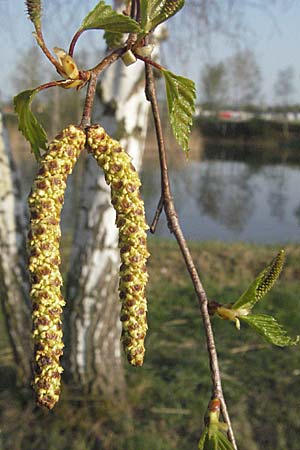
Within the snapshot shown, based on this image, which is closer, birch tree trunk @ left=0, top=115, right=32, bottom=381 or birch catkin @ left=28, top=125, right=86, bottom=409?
birch catkin @ left=28, top=125, right=86, bottom=409

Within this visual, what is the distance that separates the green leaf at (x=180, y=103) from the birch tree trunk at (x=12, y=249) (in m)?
1.88

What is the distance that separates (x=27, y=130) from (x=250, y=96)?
71.3ft

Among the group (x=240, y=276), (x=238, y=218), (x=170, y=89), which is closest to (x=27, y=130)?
(x=170, y=89)

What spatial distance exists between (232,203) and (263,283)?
11.4 metres

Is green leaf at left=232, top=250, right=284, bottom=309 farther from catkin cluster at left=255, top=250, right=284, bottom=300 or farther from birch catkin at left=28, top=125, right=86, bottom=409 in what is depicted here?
birch catkin at left=28, top=125, right=86, bottom=409

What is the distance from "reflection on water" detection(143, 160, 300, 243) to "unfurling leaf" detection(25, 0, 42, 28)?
6.35m

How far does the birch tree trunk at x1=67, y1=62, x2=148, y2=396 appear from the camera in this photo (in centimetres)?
226

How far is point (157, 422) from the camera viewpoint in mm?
2609

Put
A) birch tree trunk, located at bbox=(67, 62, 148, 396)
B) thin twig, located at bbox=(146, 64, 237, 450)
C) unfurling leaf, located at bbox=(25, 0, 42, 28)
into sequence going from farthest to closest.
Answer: birch tree trunk, located at bbox=(67, 62, 148, 396)
thin twig, located at bbox=(146, 64, 237, 450)
unfurling leaf, located at bbox=(25, 0, 42, 28)

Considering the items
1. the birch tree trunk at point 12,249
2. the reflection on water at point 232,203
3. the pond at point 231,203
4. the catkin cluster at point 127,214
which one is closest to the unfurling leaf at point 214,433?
the catkin cluster at point 127,214

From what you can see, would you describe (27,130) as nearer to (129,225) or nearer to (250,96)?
(129,225)

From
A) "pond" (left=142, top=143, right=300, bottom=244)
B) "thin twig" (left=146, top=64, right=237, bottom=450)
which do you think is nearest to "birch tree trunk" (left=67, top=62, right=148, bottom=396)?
"thin twig" (left=146, top=64, right=237, bottom=450)

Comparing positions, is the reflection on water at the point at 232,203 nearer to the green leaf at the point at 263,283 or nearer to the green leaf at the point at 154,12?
the green leaf at the point at 263,283

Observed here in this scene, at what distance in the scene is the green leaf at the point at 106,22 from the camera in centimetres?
47
